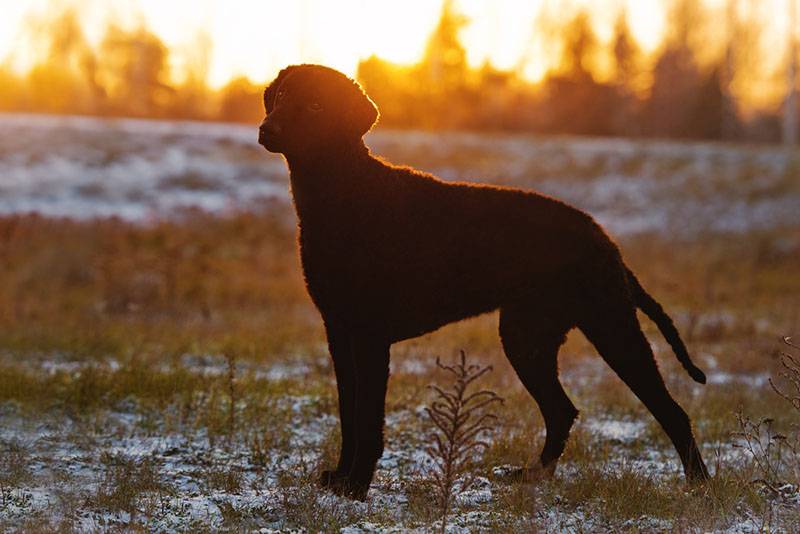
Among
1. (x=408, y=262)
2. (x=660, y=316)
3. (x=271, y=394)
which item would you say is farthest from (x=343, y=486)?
(x=271, y=394)

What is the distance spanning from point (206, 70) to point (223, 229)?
4062cm

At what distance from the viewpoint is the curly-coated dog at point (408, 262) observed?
14.3 feet

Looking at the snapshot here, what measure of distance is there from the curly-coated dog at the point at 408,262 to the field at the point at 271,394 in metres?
0.43

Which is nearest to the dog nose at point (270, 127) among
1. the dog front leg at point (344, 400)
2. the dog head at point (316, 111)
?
the dog head at point (316, 111)

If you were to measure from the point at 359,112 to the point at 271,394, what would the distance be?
315cm

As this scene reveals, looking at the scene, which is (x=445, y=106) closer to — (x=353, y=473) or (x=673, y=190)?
(x=673, y=190)

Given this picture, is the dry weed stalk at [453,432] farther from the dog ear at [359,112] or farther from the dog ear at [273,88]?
the dog ear at [273,88]

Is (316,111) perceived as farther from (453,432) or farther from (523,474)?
(523,474)

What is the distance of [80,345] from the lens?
851 cm

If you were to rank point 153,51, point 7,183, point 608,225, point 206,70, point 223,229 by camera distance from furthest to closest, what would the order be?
point 206,70 < point 153,51 < point 608,225 < point 7,183 < point 223,229

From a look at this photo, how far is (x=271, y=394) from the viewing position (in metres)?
6.88

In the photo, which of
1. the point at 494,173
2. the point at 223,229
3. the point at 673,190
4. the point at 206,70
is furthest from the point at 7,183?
the point at 206,70

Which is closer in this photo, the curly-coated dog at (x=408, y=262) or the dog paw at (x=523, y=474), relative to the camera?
the curly-coated dog at (x=408, y=262)

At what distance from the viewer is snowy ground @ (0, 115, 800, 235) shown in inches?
906
